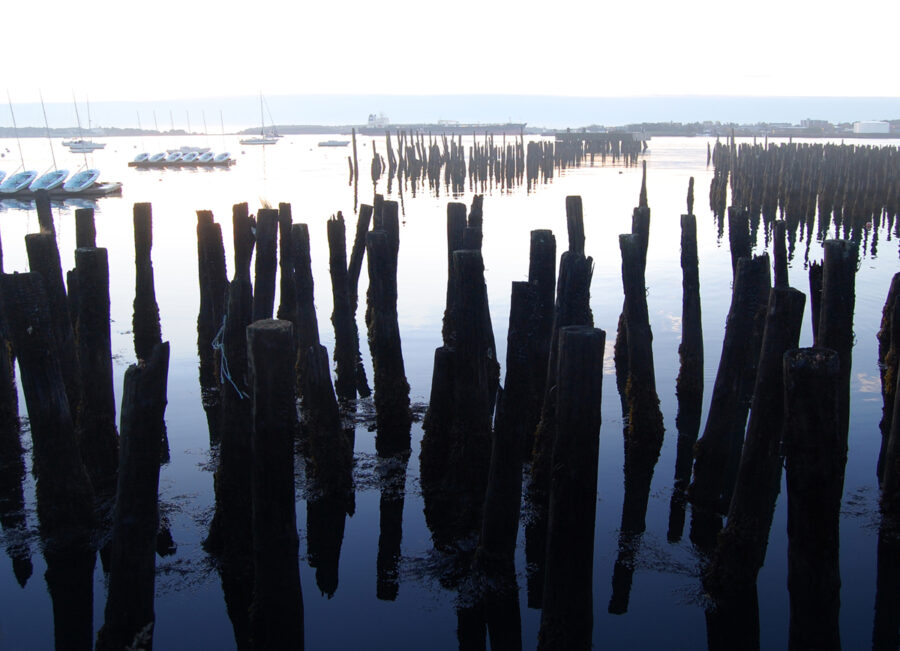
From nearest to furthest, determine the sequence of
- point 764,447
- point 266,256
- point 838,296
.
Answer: point 764,447 → point 838,296 → point 266,256

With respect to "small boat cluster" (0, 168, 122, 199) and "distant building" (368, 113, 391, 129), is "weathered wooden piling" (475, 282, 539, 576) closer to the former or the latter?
"small boat cluster" (0, 168, 122, 199)

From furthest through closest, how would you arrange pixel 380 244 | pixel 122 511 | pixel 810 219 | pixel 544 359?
pixel 810 219
pixel 380 244
pixel 544 359
pixel 122 511

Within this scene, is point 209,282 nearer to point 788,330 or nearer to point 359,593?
point 359,593

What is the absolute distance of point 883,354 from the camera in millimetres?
9688

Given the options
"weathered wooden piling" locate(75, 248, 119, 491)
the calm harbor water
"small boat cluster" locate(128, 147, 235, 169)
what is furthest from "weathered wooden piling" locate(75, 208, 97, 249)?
"small boat cluster" locate(128, 147, 235, 169)

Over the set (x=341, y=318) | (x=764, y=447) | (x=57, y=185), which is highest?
(x=764, y=447)

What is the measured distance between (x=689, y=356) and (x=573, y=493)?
206 inches

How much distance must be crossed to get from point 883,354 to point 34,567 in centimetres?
941

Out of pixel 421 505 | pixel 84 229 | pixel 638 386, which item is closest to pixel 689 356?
pixel 638 386

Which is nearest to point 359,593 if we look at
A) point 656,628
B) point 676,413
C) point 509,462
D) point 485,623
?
point 485,623

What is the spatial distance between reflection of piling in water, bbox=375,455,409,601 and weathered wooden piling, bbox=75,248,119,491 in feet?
8.32

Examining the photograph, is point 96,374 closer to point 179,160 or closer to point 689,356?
point 689,356

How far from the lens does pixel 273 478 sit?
16.3 ft

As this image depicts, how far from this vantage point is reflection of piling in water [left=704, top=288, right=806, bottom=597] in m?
5.49
